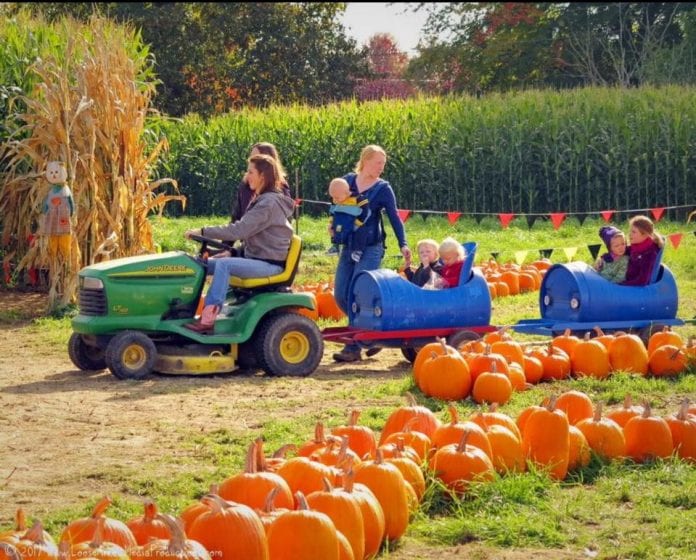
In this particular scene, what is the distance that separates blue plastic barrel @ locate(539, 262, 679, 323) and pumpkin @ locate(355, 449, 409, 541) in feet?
18.1

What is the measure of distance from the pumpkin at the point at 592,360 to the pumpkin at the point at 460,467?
11.4 ft

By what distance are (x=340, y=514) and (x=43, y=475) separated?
2.20 meters

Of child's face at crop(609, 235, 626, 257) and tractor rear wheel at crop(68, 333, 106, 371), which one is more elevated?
child's face at crop(609, 235, 626, 257)

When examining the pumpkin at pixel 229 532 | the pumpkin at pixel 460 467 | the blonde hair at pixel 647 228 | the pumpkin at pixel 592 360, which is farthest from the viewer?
the blonde hair at pixel 647 228

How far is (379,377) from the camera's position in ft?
31.1

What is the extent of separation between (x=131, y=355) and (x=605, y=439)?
415 centimetres

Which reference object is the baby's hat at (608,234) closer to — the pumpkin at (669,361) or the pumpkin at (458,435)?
the pumpkin at (669,361)

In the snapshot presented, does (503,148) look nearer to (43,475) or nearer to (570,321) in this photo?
(570,321)

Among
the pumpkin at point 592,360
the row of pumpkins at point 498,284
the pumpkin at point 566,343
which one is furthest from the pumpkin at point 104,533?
the row of pumpkins at point 498,284

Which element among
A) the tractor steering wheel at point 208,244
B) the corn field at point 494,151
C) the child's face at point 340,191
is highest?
the corn field at point 494,151

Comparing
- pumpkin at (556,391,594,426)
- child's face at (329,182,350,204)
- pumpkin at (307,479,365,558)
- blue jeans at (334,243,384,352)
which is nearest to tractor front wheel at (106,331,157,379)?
blue jeans at (334,243,384,352)

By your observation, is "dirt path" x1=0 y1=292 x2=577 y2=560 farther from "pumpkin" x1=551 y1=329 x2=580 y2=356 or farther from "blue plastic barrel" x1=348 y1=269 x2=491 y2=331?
"pumpkin" x1=551 y1=329 x2=580 y2=356

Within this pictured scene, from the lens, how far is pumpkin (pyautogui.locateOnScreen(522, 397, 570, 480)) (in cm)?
589

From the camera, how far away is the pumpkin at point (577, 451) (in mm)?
6031
